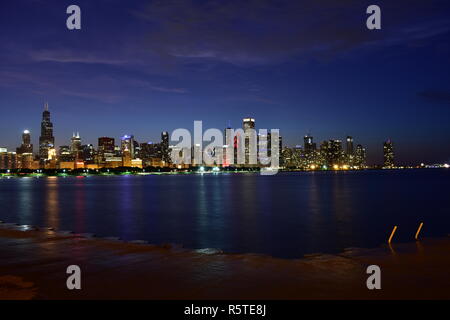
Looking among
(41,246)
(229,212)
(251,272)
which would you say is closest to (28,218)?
(229,212)

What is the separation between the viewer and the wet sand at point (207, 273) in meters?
12.5

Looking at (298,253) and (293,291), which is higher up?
(293,291)

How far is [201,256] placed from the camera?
1819 centimetres

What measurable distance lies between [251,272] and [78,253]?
8.80 m

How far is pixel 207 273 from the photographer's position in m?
15.0

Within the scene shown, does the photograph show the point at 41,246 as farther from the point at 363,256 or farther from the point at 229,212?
the point at 229,212

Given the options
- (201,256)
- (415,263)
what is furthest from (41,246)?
(415,263)

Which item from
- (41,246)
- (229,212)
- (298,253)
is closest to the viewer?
(41,246)

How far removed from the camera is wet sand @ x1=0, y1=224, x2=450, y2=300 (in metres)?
12.5

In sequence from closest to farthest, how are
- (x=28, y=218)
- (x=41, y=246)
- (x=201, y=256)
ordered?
(x=201, y=256)
(x=41, y=246)
(x=28, y=218)

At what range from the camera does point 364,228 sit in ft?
127

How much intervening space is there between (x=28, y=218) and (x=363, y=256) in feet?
142

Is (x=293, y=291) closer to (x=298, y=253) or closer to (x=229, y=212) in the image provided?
(x=298, y=253)
